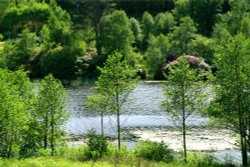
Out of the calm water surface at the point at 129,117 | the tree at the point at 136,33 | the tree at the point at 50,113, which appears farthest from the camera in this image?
the tree at the point at 136,33

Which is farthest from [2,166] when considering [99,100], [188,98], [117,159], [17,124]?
[188,98]

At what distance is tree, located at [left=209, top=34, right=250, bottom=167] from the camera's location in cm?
4569

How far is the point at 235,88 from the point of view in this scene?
1806 inches

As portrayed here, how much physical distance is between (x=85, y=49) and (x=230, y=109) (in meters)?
71.4

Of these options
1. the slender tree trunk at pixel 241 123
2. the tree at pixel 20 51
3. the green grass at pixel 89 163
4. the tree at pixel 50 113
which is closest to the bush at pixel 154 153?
the green grass at pixel 89 163

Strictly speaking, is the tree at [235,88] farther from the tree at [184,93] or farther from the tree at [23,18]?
the tree at [23,18]

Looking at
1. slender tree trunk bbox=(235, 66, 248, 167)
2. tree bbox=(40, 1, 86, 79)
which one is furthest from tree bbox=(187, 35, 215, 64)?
slender tree trunk bbox=(235, 66, 248, 167)

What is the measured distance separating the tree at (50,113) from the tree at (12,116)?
1.43m

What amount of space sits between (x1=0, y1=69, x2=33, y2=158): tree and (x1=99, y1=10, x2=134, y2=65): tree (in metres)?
58.6

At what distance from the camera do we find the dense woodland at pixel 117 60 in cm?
4600

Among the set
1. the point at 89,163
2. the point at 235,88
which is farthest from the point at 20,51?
the point at 235,88

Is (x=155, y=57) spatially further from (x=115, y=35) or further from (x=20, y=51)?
(x=20, y=51)

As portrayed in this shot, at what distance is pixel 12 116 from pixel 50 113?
5.19 m

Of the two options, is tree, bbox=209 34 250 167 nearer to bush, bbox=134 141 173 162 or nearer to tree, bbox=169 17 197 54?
bush, bbox=134 141 173 162
